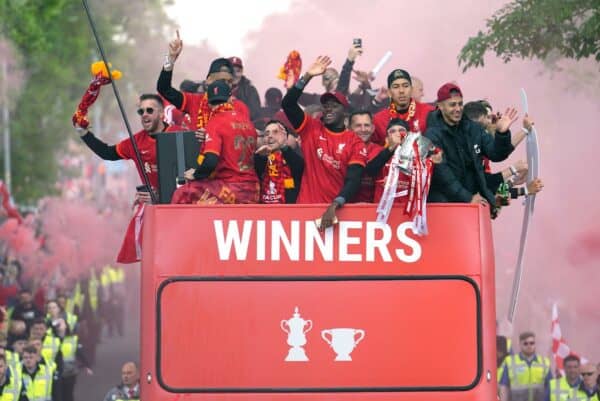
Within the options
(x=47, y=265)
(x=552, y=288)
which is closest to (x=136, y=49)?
(x=47, y=265)

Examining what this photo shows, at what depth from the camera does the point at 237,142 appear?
32.1 ft

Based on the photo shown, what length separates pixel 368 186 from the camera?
394 inches

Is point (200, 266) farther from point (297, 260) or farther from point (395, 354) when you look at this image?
point (395, 354)

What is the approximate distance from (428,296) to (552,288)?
49.5ft

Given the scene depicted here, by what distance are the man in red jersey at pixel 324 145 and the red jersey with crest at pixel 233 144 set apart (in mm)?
282

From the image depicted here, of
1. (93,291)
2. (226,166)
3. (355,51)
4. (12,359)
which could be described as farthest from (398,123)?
(93,291)

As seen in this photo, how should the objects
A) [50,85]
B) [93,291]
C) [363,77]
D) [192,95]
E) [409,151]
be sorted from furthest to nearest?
[50,85]
[93,291]
[363,77]
[192,95]
[409,151]

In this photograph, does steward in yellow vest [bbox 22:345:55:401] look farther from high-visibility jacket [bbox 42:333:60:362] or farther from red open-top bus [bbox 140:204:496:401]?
red open-top bus [bbox 140:204:496:401]

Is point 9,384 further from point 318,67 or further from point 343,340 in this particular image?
point 343,340

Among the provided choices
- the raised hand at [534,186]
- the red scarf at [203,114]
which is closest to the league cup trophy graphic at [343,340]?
the raised hand at [534,186]

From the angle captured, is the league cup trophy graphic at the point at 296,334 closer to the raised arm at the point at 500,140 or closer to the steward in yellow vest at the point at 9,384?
the raised arm at the point at 500,140

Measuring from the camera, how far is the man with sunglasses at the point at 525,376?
652 inches

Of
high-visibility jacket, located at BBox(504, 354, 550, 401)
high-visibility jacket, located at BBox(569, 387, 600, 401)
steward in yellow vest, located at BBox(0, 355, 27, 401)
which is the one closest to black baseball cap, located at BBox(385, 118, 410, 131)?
high-visibility jacket, located at BBox(569, 387, 600, 401)

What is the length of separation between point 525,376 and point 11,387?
5.20 metres
